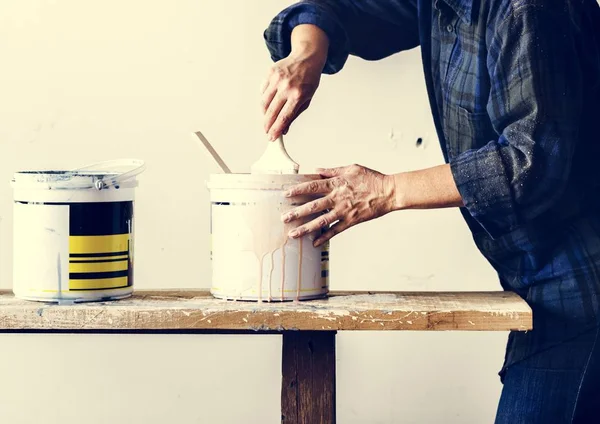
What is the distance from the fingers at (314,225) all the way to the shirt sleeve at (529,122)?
21 centimetres

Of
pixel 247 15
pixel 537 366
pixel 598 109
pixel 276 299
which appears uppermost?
pixel 247 15

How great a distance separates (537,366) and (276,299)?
0.45 metres

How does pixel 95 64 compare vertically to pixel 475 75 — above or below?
above

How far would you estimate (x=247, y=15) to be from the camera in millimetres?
2592

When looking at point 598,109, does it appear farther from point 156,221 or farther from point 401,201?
point 156,221

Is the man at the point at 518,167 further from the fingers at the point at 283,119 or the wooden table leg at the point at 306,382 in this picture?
the wooden table leg at the point at 306,382

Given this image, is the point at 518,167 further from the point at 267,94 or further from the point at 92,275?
the point at 92,275

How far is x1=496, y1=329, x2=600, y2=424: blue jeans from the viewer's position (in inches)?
55.2

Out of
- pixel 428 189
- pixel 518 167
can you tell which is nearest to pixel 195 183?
pixel 428 189

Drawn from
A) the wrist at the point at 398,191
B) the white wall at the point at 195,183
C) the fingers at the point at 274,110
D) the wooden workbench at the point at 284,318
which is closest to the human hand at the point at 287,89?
the fingers at the point at 274,110

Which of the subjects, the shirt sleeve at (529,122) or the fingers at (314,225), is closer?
the shirt sleeve at (529,122)

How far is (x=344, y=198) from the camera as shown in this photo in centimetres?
139

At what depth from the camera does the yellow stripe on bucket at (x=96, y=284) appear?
4.48 ft

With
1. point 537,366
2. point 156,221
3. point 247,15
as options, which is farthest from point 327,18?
point 156,221
